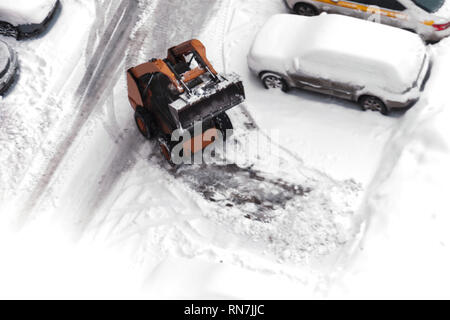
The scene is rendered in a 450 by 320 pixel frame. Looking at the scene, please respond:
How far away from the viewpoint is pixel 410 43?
→ 11094 mm

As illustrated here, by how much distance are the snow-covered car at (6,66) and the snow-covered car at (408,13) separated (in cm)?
764

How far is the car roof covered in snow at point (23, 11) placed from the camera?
12.7 m

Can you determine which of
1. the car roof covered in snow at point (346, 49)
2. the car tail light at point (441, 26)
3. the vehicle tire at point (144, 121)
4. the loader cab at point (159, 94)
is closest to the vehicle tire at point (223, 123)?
the loader cab at point (159, 94)

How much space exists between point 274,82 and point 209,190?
3.03 metres

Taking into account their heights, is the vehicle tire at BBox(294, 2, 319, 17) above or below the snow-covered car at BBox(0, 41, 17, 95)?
below

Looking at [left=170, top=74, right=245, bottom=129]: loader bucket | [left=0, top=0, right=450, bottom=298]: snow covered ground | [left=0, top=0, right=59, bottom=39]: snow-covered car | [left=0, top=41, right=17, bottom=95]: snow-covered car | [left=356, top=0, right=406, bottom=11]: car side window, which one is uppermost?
[left=0, top=0, right=59, bottom=39]: snow-covered car

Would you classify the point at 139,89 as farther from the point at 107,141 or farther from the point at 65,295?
the point at 65,295

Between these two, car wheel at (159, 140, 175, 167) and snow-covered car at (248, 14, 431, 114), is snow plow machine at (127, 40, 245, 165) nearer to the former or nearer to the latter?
car wheel at (159, 140, 175, 167)

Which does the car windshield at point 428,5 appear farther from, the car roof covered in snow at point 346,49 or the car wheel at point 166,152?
the car wheel at point 166,152

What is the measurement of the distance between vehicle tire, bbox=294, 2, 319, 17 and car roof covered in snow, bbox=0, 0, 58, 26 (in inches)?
249

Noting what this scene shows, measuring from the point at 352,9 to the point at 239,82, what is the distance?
4126 millimetres

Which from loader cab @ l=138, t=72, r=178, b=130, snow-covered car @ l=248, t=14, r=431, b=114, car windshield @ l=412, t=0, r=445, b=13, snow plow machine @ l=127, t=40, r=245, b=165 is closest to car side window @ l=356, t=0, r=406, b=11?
car windshield @ l=412, t=0, r=445, b=13

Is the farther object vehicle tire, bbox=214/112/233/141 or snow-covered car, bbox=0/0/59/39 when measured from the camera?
snow-covered car, bbox=0/0/59/39

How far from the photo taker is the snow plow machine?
393 inches
